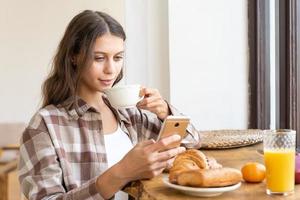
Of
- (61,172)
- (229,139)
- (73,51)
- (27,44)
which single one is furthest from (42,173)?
(27,44)

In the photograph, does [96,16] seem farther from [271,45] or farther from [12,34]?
[12,34]

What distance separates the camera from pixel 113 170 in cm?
113

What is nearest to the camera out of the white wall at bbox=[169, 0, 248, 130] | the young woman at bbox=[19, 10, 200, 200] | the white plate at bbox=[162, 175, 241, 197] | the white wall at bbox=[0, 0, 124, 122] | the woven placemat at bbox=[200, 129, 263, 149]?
the white plate at bbox=[162, 175, 241, 197]

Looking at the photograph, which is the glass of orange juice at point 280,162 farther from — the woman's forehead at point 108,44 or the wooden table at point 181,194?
the woman's forehead at point 108,44

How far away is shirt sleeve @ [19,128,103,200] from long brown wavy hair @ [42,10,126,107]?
17 cm

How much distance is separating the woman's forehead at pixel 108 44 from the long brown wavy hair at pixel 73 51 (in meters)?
0.01

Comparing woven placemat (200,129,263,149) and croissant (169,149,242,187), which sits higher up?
croissant (169,149,242,187)

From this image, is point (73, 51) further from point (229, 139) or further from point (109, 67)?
point (229, 139)

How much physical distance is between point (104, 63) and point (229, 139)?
1.57 feet

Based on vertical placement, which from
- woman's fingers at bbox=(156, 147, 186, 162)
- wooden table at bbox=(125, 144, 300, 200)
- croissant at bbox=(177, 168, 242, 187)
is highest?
woman's fingers at bbox=(156, 147, 186, 162)

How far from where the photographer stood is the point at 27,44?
3.07 m

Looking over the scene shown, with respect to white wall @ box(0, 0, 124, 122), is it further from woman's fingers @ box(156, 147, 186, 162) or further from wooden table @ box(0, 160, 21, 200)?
woman's fingers @ box(156, 147, 186, 162)

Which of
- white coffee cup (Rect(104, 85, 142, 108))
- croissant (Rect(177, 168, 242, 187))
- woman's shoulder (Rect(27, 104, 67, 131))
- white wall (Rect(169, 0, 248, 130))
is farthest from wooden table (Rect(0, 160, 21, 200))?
croissant (Rect(177, 168, 242, 187))

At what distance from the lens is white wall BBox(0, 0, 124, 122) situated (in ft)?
9.98
